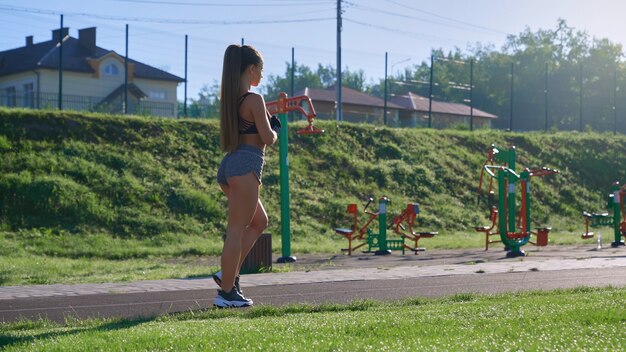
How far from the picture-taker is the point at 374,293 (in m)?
8.61

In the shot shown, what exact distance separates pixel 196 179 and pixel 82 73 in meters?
27.5

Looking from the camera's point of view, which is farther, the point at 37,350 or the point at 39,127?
the point at 39,127

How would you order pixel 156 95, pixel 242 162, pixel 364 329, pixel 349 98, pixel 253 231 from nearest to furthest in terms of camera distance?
pixel 364 329
pixel 242 162
pixel 253 231
pixel 156 95
pixel 349 98

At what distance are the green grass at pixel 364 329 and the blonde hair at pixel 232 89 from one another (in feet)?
4.55

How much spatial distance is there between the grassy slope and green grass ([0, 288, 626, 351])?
42.1 ft

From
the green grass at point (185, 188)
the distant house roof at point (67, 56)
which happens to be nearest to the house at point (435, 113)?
the green grass at point (185, 188)

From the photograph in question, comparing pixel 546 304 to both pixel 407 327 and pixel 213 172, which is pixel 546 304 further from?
pixel 213 172

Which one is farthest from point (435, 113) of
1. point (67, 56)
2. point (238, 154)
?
point (238, 154)

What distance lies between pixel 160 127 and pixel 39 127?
3.92m

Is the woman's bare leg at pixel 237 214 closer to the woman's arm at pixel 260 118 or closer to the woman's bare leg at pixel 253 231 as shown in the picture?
the woman's bare leg at pixel 253 231

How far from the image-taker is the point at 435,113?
2141 inches

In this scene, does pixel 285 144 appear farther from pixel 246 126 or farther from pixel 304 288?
pixel 246 126

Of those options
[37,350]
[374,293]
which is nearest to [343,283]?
[374,293]

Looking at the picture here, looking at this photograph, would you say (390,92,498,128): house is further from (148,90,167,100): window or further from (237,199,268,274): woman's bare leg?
(237,199,268,274): woman's bare leg
